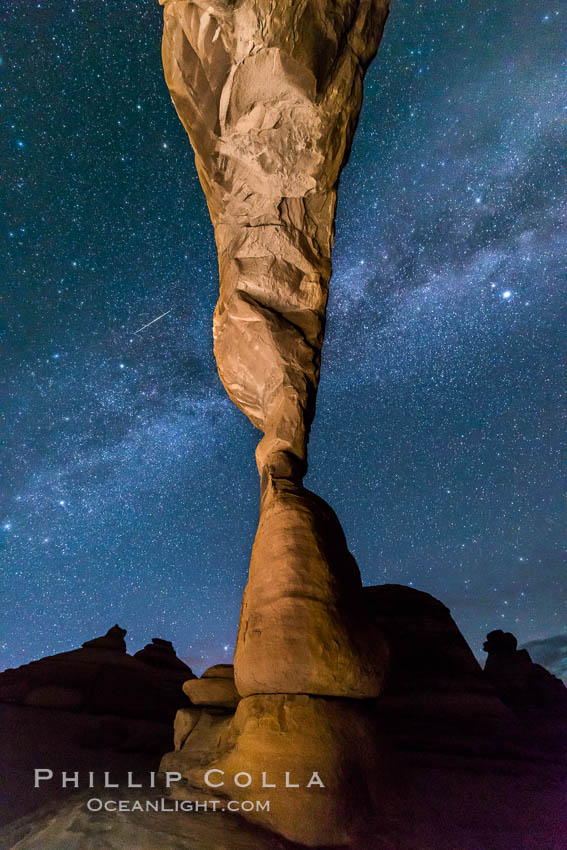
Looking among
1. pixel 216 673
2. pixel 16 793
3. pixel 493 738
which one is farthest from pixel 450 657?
pixel 16 793

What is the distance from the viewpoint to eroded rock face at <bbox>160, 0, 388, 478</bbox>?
5984mm

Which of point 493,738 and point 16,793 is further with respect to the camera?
point 493,738

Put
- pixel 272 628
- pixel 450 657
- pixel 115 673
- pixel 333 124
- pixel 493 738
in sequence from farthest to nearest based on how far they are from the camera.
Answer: pixel 115 673
pixel 450 657
pixel 493 738
pixel 333 124
pixel 272 628

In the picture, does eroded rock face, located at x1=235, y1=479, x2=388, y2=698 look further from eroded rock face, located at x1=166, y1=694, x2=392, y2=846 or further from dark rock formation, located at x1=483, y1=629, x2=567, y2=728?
dark rock formation, located at x1=483, y1=629, x2=567, y2=728

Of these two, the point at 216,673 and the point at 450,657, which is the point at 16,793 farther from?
the point at 450,657

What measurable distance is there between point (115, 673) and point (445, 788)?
9.91m

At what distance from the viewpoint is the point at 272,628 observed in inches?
207

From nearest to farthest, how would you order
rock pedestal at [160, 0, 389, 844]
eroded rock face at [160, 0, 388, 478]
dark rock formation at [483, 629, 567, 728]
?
rock pedestal at [160, 0, 389, 844]
eroded rock face at [160, 0, 388, 478]
dark rock formation at [483, 629, 567, 728]

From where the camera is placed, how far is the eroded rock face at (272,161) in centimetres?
598

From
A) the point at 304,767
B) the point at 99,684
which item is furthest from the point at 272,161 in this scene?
the point at 99,684

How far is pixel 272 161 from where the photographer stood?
23.9 ft

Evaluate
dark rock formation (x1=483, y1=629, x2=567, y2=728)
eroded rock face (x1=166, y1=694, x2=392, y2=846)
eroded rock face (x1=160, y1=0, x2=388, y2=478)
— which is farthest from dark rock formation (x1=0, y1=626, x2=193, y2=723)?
dark rock formation (x1=483, y1=629, x2=567, y2=728)

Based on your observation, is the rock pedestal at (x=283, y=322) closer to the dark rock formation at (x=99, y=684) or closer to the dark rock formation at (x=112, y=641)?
the dark rock formation at (x=99, y=684)

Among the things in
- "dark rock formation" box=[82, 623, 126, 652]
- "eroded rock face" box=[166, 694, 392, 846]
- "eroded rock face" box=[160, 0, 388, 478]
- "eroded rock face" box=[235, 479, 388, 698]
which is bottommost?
"eroded rock face" box=[166, 694, 392, 846]
